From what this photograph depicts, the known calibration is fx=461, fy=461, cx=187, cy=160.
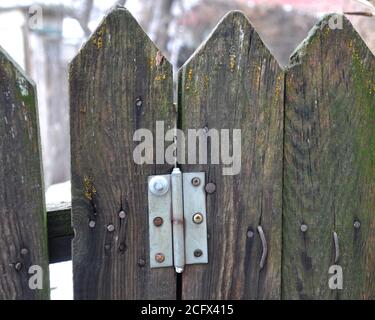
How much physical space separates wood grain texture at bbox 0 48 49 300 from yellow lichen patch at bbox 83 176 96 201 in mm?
104

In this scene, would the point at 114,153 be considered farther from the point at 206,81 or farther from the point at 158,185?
the point at 206,81

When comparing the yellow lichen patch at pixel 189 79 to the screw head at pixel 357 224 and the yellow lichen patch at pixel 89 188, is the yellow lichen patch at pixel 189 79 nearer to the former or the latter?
the yellow lichen patch at pixel 89 188

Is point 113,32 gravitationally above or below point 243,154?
above

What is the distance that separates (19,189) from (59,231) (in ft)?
0.50

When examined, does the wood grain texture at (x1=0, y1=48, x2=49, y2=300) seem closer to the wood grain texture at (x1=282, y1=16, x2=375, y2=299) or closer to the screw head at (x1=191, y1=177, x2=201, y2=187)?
the screw head at (x1=191, y1=177, x2=201, y2=187)

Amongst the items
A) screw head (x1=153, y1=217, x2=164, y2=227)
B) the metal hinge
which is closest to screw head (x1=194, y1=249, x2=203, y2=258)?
the metal hinge

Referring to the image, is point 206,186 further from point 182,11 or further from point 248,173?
point 182,11

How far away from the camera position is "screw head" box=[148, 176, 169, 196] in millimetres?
1111

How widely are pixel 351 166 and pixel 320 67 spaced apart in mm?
271

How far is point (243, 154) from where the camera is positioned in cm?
116

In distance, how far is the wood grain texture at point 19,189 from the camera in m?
1.04

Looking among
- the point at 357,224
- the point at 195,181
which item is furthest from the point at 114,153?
the point at 357,224

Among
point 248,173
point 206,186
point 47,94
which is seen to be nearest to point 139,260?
point 206,186

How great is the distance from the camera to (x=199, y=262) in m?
1.16
